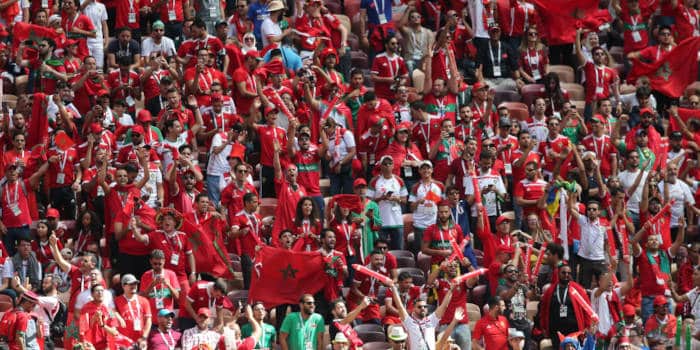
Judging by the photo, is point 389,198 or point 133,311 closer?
point 133,311

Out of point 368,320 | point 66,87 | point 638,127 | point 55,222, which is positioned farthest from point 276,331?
point 638,127

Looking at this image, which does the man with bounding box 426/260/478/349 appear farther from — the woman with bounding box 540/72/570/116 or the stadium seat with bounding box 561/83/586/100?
the stadium seat with bounding box 561/83/586/100

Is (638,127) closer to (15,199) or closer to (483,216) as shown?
(483,216)

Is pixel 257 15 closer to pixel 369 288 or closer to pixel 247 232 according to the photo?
pixel 247 232

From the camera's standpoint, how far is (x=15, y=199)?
20266 mm

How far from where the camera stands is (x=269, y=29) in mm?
23203

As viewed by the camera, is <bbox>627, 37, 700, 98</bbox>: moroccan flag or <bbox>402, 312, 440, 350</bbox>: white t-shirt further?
<bbox>627, 37, 700, 98</bbox>: moroccan flag

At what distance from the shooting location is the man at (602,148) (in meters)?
22.2

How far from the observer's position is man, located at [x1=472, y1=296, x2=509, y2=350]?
19.0m

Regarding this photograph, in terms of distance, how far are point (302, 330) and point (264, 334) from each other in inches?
14.7

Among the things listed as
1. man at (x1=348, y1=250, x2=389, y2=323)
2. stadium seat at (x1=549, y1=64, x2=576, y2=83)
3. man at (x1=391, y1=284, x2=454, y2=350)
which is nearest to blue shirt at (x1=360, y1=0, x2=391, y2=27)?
stadium seat at (x1=549, y1=64, x2=576, y2=83)

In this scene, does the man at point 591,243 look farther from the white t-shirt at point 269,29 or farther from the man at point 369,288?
the white t-shirt at point 269,29

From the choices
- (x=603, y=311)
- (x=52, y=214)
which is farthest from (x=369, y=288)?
(x=52, y=214)

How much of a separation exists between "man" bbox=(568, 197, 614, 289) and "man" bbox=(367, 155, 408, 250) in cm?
184
